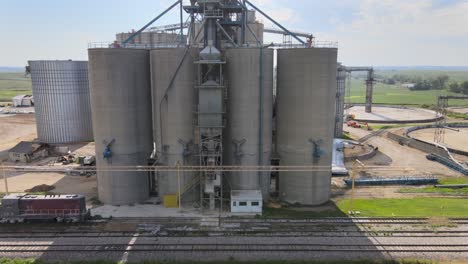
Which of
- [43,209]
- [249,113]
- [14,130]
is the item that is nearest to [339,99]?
[249,113]

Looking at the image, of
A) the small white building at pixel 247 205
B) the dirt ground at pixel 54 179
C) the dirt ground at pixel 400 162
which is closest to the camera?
the small white building at pixel 247 205

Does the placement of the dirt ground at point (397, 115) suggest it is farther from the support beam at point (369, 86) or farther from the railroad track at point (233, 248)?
the railroad track at point (233, 248)

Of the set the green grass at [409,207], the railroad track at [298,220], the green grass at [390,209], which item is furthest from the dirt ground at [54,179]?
the green grass at [409,207]

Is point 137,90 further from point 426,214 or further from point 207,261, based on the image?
point 426,214

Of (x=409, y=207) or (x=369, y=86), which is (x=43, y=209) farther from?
(x=369, y=86)

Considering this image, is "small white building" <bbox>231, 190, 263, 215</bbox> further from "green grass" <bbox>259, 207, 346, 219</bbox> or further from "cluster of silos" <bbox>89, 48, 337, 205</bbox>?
"cluster of silos" <bbox>89, 48, 337, 205</bbox>

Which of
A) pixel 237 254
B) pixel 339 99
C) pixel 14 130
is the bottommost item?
pixel 237 254
